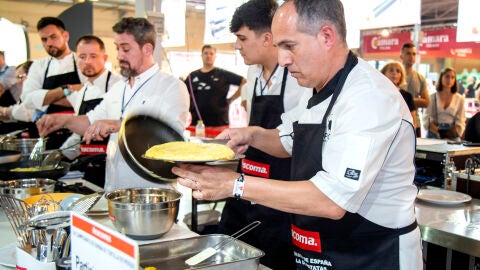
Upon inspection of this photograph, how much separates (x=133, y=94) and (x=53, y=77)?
147 centimetres

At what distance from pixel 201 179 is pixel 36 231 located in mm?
473

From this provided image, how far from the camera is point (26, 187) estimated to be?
2037mm

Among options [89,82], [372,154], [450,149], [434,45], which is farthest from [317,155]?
[434,45]

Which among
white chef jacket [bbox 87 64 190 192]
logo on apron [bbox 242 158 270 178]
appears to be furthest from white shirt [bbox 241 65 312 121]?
white chef jacket [bbox 87 64 190 192]

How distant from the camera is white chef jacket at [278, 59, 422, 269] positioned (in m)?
1.28

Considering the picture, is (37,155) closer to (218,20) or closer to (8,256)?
(8,256)

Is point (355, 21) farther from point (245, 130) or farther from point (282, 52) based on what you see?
point (282, 52)

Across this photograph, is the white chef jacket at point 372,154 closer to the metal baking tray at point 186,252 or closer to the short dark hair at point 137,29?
the metal baking tray at point 186,252

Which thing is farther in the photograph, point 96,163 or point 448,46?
point 448,46

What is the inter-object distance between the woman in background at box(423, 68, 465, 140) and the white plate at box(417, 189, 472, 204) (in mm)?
3486

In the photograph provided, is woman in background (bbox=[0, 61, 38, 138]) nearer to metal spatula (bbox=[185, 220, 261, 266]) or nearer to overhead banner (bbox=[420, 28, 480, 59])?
metal spatula (bbox=[185, 220, 261, 266])

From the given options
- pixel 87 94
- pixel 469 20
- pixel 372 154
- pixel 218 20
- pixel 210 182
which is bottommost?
pixel 210 182

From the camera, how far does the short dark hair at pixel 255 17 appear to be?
227 centimetres

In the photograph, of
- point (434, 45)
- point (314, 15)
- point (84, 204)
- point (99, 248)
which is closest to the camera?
point (99, 248)
